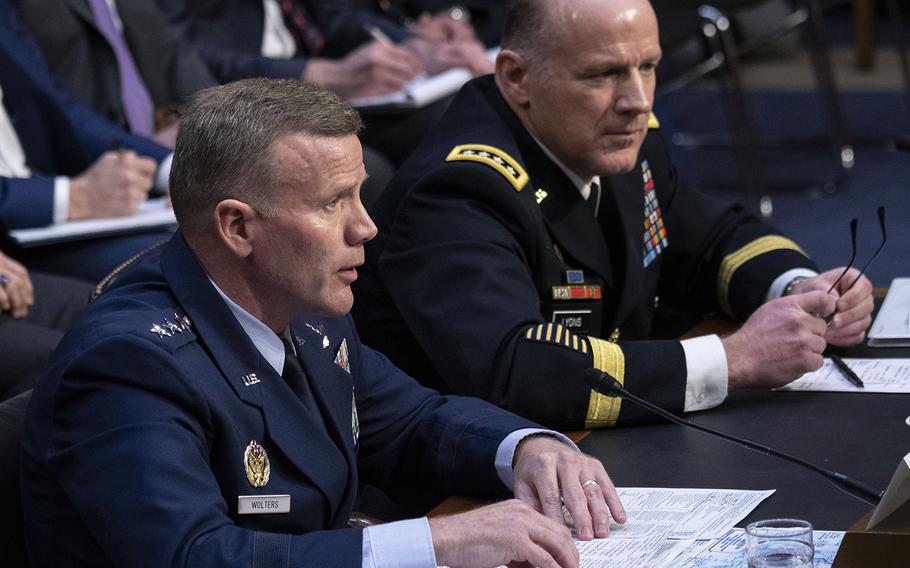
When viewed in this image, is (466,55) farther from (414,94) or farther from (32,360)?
(32,360)

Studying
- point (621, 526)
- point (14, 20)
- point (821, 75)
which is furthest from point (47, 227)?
point (821, 75)

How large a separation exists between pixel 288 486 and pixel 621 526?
41 cm

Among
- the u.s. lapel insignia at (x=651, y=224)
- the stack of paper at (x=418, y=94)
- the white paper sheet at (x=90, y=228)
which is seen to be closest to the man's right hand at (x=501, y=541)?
the u.s. lapel insignia at (x=651, y=224)

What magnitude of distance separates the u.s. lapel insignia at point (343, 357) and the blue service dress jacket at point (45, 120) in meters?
1.76

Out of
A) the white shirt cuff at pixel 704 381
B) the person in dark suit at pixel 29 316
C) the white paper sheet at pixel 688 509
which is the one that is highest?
the white paper sheet at pixel 688 509

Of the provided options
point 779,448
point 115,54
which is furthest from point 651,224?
point 115,54

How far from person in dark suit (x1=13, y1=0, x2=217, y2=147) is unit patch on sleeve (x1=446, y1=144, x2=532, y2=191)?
1579 mm

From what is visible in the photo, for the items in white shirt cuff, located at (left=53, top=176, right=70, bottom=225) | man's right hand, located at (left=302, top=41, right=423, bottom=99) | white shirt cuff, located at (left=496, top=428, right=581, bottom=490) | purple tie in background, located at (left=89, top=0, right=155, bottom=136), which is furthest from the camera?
man's right hand, located at (left=302, top=41, right=423, bottom=99)

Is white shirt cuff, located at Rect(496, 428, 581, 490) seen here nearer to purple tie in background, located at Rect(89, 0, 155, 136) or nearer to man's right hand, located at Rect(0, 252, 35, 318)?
man's right hand, located at Rect(0, 252, 35, 318)

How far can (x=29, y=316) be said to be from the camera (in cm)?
319

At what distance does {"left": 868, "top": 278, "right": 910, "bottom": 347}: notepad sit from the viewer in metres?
2.46

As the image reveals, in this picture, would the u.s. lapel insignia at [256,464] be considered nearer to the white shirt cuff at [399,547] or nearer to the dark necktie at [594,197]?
the white shirt cuff at [399,547]

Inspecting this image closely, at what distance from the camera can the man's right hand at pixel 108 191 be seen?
11.7 feet

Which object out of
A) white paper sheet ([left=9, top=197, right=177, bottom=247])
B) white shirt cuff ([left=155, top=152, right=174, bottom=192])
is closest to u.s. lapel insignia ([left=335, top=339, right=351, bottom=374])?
white paper sheet ([left=9, top=197, right=177, bottom=247])
